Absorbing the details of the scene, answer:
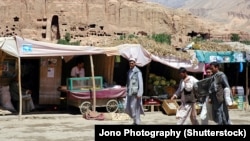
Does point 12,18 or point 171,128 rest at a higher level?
point 12,18

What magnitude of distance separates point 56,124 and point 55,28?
4861 centimetres

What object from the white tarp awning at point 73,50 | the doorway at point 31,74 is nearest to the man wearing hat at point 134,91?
the white tarp awning at point 73,50

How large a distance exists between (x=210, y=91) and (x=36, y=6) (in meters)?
56.7

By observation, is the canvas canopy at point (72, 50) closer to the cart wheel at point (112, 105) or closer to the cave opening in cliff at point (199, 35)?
the cart wheel at point (112, 105)

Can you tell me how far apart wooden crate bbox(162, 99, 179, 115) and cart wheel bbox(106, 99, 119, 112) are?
1.51 metres

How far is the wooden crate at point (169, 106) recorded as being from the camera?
43.8 ft

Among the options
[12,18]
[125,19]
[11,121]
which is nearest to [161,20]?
[125,19]

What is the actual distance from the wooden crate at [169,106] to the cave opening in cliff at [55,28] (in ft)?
143

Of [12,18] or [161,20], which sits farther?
[161,20]

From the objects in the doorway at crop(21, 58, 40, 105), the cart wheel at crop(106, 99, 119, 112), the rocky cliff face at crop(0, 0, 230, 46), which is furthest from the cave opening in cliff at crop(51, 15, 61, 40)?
the cart wheel at crop(106, 99, 119, 112)

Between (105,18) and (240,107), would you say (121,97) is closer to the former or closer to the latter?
(240,107)

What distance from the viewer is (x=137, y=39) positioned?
14.5 metres

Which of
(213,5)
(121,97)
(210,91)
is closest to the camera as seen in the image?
(210,91)

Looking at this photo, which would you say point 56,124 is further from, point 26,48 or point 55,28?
point 55,28
